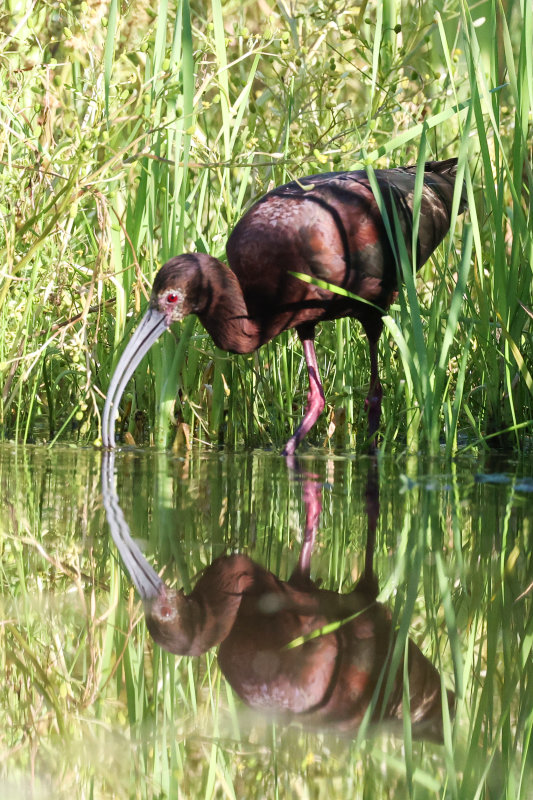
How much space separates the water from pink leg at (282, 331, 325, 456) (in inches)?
53.6

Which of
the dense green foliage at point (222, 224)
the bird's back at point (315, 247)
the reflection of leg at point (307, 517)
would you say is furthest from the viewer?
the bird's back at point (315, 247)

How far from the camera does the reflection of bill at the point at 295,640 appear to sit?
4.01 feet

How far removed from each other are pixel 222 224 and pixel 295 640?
3.18m

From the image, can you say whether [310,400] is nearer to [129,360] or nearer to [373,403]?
[373,403]

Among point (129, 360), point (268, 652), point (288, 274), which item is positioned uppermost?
point (288, 274)

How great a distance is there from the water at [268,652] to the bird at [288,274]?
1415 millimetres

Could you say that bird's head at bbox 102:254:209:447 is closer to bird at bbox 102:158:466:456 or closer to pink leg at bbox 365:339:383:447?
bird at bbox 102:158:466:456

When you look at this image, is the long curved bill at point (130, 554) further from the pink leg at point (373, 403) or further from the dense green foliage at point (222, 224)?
the pink leg at point (373, 403)

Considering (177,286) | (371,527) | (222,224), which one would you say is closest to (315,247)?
(177,286)

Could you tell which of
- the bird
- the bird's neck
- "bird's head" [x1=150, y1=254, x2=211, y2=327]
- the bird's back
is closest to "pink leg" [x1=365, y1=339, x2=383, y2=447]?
the bird

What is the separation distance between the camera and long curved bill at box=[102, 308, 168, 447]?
3.69 metres

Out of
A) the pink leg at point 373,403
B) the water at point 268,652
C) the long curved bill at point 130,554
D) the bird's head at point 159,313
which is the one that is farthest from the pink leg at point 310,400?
the water at point 268,652

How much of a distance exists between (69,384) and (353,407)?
127cm

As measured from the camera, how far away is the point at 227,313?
3896 millimetres
